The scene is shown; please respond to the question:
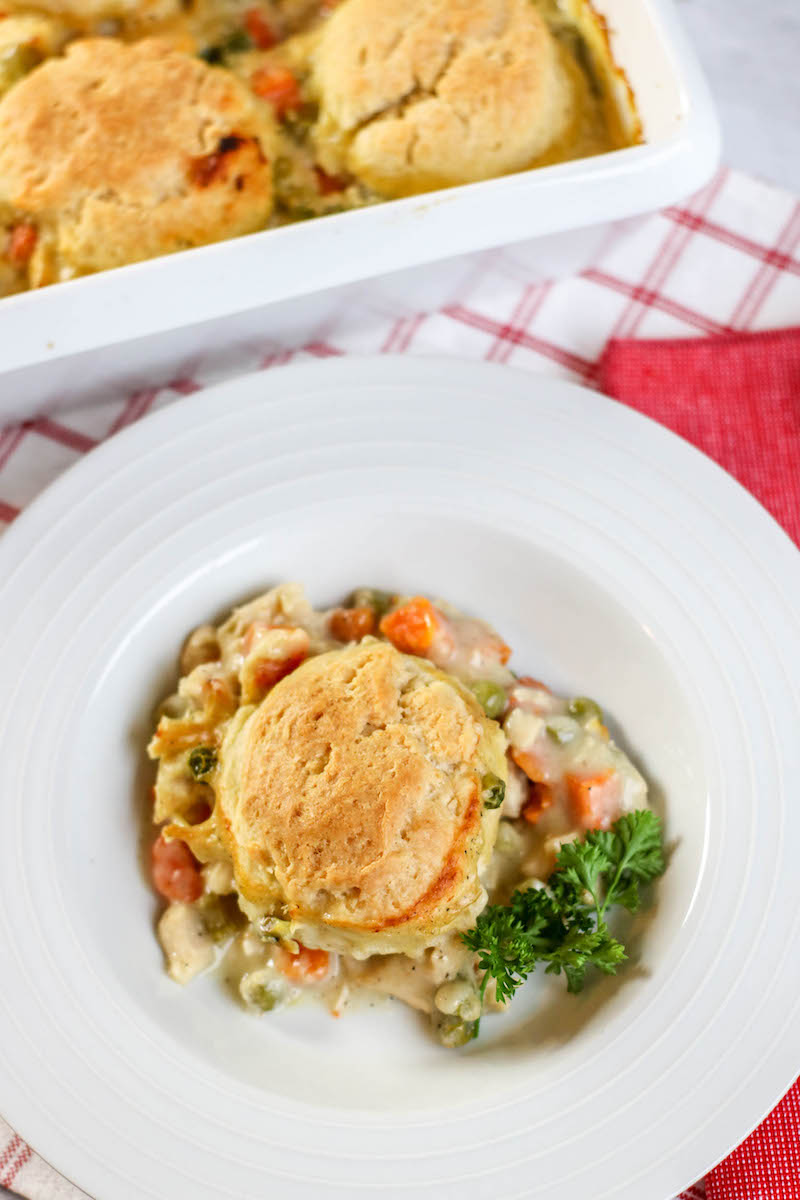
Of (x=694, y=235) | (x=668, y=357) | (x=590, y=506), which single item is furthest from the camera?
(x=694, y=235)

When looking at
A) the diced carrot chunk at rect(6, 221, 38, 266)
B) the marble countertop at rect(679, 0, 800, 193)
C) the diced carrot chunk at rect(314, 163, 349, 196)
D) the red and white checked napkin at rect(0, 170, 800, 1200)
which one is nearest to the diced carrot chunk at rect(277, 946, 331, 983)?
the red and white checked napkin at rect(0, 170, 800, 1200)

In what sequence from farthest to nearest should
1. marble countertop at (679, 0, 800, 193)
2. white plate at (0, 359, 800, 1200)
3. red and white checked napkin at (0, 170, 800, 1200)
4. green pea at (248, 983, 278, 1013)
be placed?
marble countertop at (679, 0, 800, 193), red and white checked napkin at (0, 170, 800, 1200), green pea at (248, 983, 278, 1013), white plate at (0, 359, 800, 1200)

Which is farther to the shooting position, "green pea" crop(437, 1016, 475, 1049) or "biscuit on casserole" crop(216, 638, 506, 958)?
"green pea" crop(437, 1016, 475, 1049)

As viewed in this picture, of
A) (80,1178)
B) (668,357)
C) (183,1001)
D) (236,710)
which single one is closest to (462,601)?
(236,710)

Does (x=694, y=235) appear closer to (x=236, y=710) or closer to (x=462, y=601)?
(x=462, y=601)

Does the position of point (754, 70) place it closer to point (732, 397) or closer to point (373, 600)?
point (732, 397)

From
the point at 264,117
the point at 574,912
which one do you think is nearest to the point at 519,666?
the point at 574,912

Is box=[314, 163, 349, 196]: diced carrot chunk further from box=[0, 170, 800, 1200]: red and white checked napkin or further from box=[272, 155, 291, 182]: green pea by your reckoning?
box=[0, 170, 800, 1200]: red and white checked napkin

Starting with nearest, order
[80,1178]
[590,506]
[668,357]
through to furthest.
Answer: [80,1178], [590,506], [668,357]
